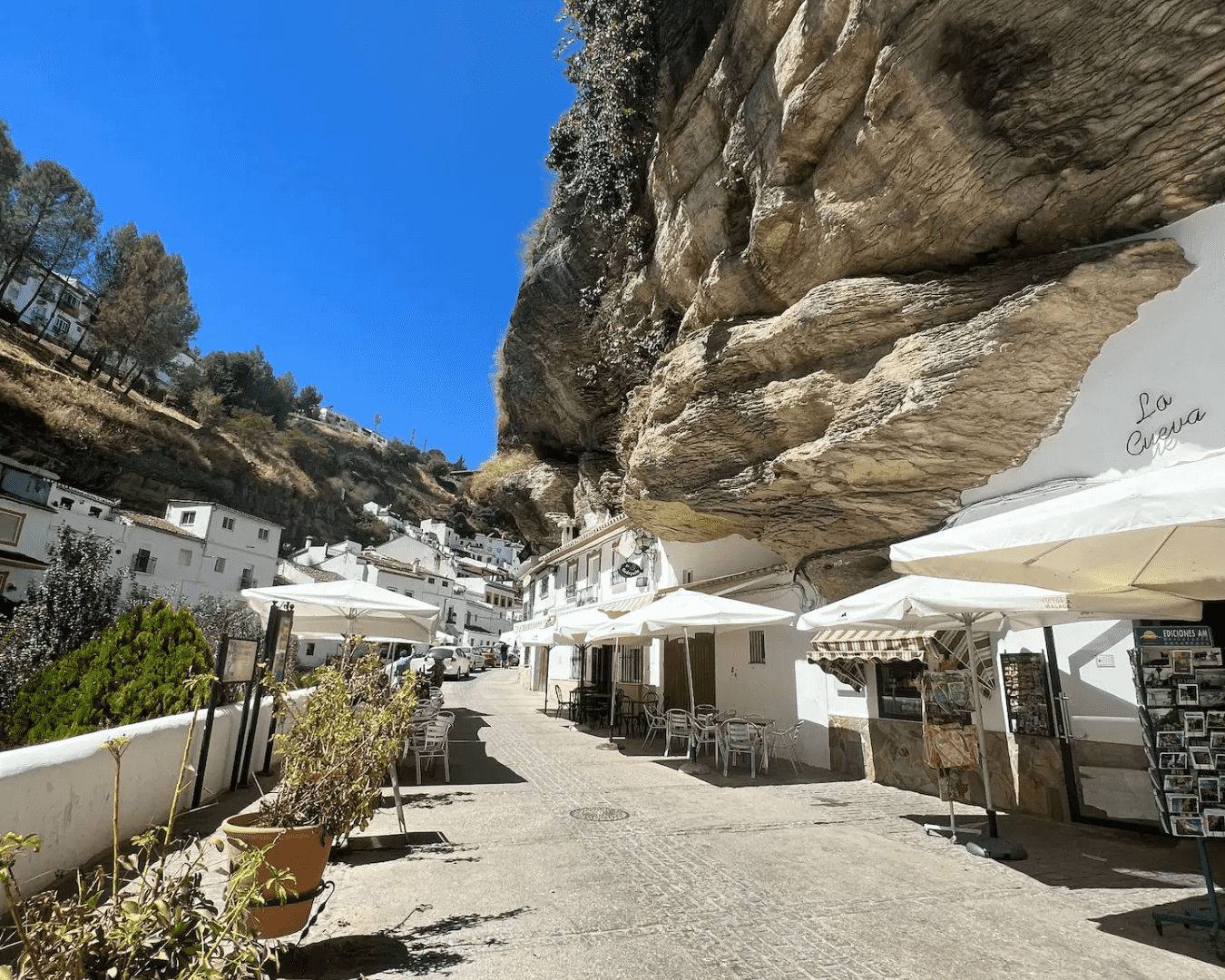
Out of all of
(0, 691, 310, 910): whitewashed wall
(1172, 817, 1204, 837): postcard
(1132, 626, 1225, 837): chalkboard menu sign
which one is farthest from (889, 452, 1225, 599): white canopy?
(0, 691, 310, 910): whitewashed wall

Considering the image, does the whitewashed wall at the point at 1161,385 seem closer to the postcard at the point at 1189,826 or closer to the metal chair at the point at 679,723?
the postcard at the point at 1189,826

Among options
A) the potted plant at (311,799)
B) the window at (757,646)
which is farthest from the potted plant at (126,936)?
the window at (757,646)

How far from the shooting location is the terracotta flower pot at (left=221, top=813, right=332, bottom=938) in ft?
11.3

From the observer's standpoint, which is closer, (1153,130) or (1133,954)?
(1133,954)

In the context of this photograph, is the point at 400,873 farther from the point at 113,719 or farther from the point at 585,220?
the point at 585,220

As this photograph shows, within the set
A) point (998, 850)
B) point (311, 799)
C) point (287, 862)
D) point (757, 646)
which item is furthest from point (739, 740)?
point (287, 862)

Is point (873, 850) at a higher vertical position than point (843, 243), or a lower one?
lower

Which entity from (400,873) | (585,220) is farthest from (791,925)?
(585,220)

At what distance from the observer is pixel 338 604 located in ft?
31.5

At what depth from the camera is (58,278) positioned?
4619 cm

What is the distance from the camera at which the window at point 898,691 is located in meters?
9.32

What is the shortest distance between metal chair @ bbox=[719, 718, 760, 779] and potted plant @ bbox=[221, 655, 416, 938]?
7.29 m

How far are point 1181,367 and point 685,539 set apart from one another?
10261mm

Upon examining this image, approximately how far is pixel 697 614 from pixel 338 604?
5.55m
